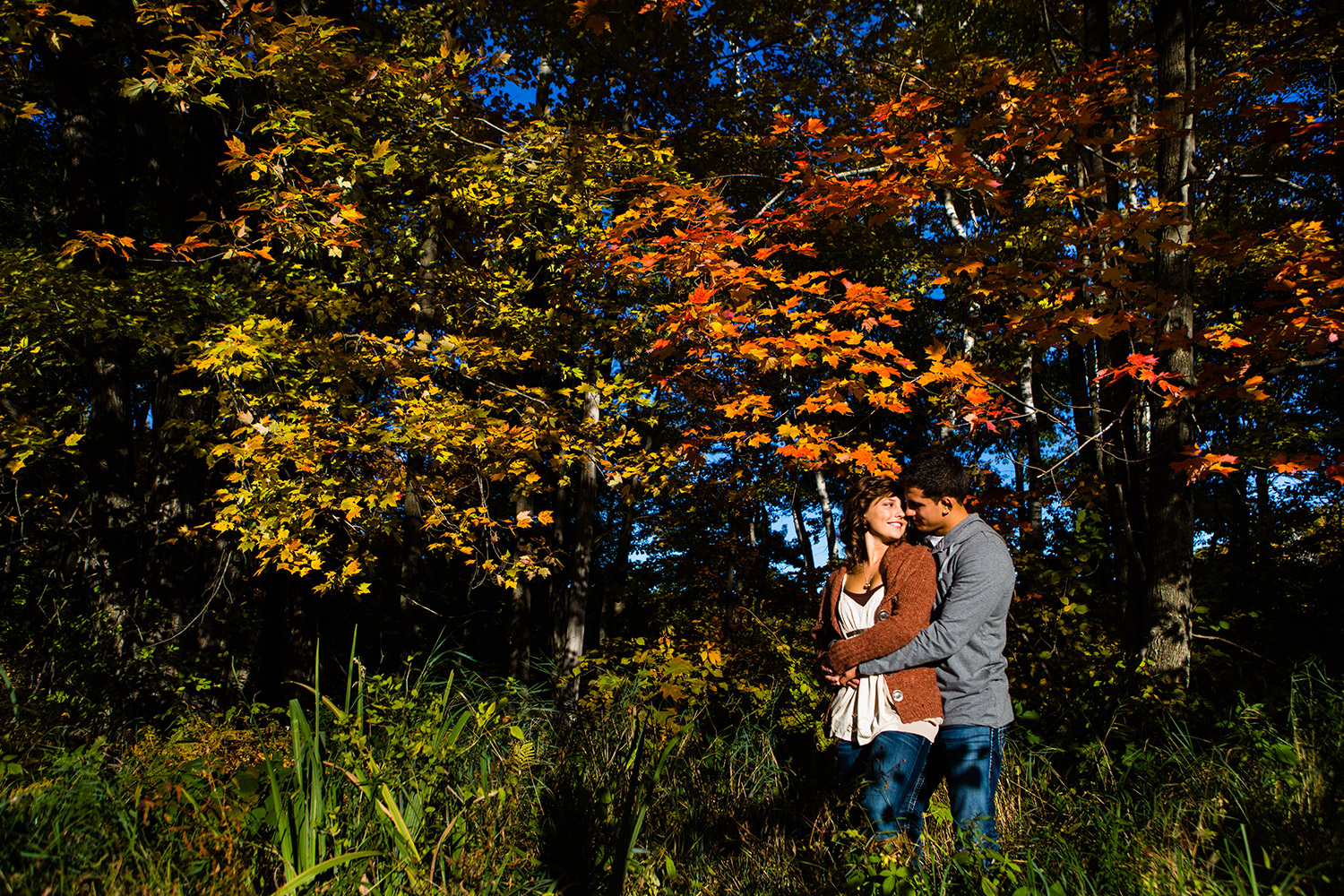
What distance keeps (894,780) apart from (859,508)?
0.93 m

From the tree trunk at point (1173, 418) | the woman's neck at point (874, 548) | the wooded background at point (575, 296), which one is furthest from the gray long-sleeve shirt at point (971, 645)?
the tree trunk at point (1173, 418)

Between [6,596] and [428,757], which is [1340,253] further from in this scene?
[6,596]

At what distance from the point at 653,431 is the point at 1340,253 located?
22.4 ft

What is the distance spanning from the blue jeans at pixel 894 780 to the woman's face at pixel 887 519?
68cm

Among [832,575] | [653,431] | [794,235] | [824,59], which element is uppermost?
[824,59]

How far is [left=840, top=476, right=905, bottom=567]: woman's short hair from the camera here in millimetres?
2545

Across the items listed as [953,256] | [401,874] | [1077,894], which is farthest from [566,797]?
[953,256]

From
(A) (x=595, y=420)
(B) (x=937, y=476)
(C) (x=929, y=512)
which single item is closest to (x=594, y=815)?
(C) (x=929, y=512)

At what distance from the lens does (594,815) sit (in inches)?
104

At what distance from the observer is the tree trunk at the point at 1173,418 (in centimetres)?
404

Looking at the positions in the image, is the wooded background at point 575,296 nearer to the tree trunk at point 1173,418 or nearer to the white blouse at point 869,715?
the tree trunk at point 1173,418

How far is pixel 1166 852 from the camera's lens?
2119mm

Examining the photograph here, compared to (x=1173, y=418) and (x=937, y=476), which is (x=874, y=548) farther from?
(x=1173, y=418)

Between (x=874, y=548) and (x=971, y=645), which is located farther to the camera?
(x=874, y=548)
